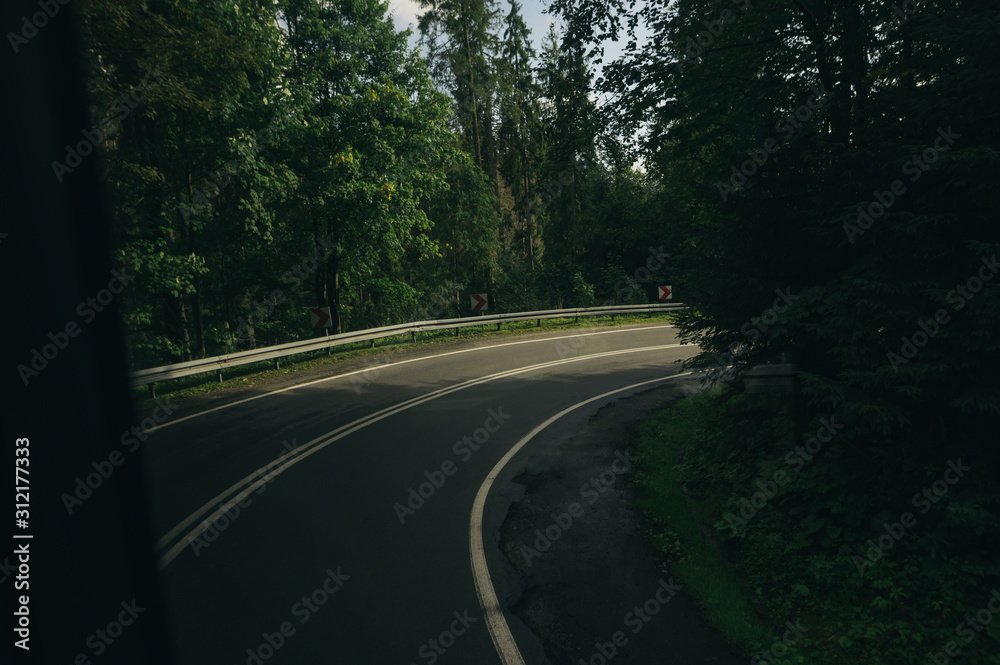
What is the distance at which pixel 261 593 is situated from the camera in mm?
4539

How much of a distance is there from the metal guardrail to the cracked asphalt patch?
311cm

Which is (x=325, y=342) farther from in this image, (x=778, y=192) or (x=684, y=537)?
(x=778, y=192)

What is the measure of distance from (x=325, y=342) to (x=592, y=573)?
12.9 m

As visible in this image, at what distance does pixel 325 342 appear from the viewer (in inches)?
627

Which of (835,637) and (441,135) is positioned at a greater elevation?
(441,135)

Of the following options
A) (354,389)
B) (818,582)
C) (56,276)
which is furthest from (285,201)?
(818,582)

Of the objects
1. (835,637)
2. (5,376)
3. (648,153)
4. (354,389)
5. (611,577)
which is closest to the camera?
(835,637)

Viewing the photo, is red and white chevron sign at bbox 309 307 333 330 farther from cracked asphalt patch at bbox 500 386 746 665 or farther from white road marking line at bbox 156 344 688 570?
cracked asphalt patch at bbox 500 386 746 665

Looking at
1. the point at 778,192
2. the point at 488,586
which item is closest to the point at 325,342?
the point at 488,586

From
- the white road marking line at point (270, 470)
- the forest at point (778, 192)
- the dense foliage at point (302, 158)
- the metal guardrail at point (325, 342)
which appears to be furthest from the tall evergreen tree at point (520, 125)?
the white road marking line at point (270, 470)

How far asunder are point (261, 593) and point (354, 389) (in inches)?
314

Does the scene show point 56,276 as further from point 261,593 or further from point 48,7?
point 261,593

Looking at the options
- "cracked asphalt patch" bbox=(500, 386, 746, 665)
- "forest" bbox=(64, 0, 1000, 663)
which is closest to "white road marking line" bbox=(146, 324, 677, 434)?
"forest" bbox=(64, 0, 1000, 663)

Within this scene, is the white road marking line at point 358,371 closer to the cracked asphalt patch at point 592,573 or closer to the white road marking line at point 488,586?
the cracked asphalt patch at point 592,573
